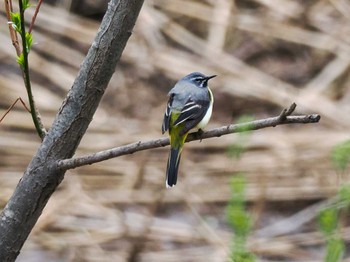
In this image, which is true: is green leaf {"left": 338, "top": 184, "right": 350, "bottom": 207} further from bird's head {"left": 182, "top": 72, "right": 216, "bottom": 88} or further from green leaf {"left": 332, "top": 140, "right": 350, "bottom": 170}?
bird's head {"left": 182, "top": 72, "right": 216, "bottom": 88}

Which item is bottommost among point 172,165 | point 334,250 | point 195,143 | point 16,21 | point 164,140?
point 195,143

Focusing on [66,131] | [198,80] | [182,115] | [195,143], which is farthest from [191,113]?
[195,143]

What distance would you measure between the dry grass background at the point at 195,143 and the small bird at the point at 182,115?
5.44 feet

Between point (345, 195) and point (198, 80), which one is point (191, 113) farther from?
point (345, 195)

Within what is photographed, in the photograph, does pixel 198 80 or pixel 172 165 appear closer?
pixel 172 165

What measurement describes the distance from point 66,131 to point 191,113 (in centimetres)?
117

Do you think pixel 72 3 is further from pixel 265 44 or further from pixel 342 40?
pixel 342 40

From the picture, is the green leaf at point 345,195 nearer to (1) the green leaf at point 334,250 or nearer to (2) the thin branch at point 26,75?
(1) the green leaf at point 334,250

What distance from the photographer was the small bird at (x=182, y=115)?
2916 millimetres

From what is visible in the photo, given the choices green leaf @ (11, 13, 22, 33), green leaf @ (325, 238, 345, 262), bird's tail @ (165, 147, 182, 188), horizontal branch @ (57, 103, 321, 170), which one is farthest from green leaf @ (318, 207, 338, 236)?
bird's tail @ (165, 147, 182, 188)

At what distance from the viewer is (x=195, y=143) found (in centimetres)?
626

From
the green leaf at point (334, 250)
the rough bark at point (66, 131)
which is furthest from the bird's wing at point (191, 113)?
the green leaf at point (334, 250)

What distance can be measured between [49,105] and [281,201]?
1.88 metres

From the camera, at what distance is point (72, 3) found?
24.4 ft
